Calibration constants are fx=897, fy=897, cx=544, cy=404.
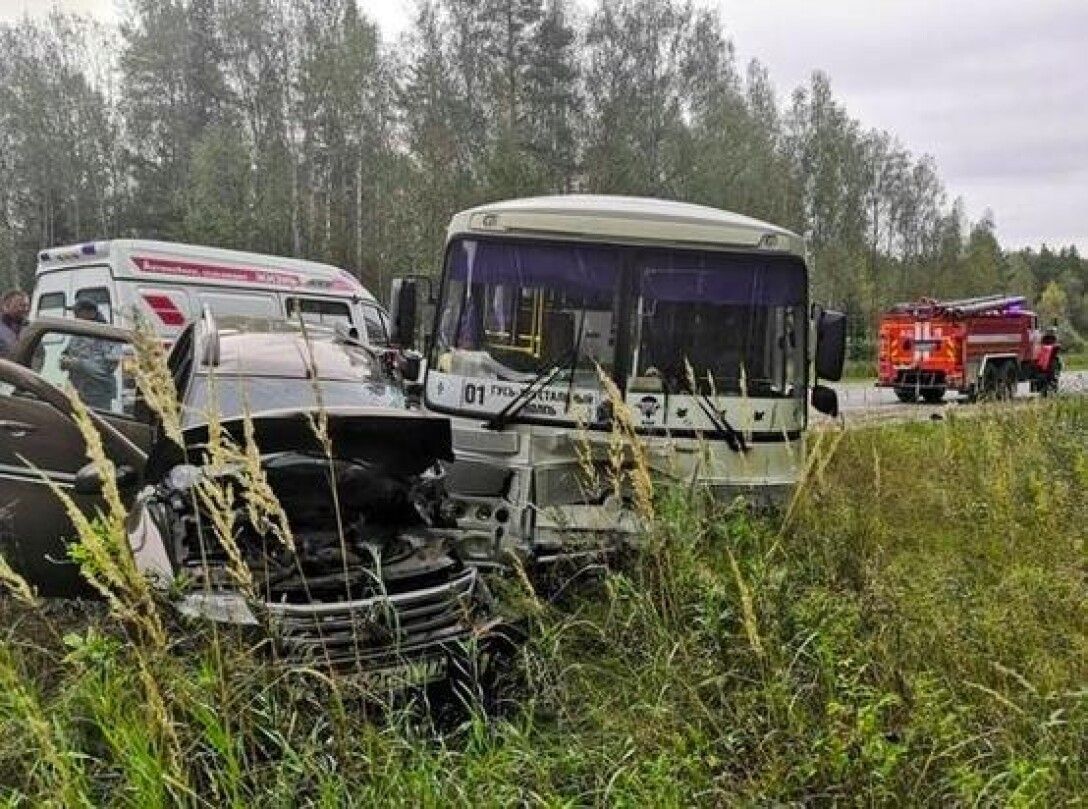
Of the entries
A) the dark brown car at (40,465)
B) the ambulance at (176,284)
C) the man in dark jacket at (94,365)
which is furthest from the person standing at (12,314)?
the dark brown car at (40,465)

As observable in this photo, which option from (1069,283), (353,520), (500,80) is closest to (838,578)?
(353,520)

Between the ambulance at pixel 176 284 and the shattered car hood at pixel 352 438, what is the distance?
633 centimetres

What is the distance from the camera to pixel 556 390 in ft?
19.5

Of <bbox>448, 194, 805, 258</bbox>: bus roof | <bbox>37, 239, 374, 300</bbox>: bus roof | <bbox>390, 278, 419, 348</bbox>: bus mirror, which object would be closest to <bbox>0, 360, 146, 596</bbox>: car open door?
<bbox>390, 278, 419, 348</bbox>: bus mirror

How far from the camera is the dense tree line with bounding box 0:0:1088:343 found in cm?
3381

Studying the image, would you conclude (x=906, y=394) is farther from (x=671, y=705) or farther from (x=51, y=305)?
(x=671, y=705)

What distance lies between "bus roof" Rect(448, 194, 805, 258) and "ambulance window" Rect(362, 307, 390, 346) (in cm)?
914

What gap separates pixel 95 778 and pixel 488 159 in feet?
95.9

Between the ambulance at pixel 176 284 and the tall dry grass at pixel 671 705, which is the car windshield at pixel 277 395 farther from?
the ambulance at pixel 176 284

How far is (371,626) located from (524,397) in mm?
2676

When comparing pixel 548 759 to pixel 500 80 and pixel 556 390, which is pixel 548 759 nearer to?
pixel 556 390

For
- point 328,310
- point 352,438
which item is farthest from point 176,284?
point 352,438

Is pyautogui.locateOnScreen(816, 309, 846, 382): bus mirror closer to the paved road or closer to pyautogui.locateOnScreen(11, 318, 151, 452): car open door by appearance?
pyautogui.locateOnScreen(11, 318, 151, 452): car open door

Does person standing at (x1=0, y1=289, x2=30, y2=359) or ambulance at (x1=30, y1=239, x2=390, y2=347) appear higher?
ambulance at (x1=30, y1=239, x2=390, y2=347)
